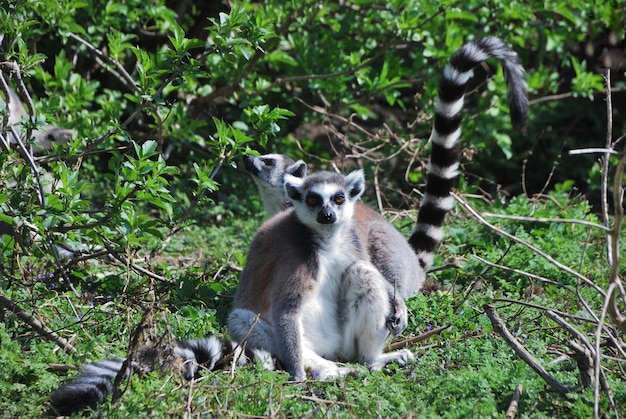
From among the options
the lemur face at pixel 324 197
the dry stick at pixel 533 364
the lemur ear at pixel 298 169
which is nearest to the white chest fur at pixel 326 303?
the lemur face at pixel 324 197

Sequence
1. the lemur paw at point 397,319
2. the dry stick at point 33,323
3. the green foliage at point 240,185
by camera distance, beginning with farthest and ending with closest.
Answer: the lemur paw at point 397,319 < the dry stick at point 33,323 < the green foliage at point 240,185

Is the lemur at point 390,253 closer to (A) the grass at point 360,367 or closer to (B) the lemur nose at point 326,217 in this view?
(A) the grass at point 360,367

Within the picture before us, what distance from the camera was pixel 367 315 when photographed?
4.89 m

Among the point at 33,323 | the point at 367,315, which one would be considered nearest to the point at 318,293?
the point at 367,315

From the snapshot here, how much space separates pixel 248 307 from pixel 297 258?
50 cm

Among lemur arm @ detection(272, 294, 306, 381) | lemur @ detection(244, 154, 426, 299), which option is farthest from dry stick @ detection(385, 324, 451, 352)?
lemur arm @ detection(272, 294, 306, 381)

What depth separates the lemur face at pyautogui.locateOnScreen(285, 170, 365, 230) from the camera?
16.3 feet

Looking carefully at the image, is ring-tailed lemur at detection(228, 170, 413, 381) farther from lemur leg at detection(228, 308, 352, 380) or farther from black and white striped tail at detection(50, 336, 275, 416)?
black and white striped tail at detection(50, 336, 275, 416)

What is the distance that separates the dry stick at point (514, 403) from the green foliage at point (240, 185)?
65 mm

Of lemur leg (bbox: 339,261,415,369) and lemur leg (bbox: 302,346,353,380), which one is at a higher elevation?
lemur leg (bbox: 339,261,415,369)

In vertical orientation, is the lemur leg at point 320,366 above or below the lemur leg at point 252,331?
below

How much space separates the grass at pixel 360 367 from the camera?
12.3ft

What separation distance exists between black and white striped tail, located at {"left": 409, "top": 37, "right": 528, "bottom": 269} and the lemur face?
943 millimetres

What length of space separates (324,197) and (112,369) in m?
1.79
